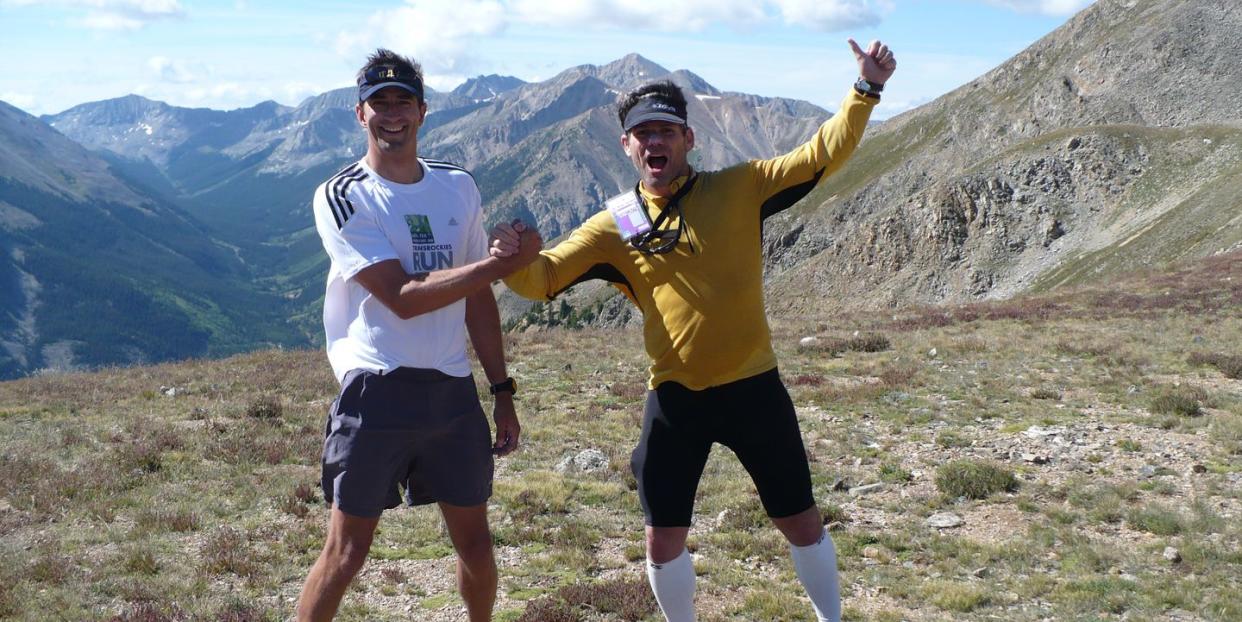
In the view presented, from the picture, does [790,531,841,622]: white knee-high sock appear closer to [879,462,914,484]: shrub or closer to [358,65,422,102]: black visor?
[358,65,422,102]: black visor

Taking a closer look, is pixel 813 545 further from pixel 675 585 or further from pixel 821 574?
pixel 675 585

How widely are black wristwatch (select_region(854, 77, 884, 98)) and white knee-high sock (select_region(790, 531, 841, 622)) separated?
8.85ft

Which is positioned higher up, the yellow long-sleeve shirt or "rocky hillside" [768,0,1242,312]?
"rocky hillside" [768,0,1242,312]

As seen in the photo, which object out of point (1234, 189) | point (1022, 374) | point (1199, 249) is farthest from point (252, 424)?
point (1234, 189)

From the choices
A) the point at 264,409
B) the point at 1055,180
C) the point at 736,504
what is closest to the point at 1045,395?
the point at 736,504

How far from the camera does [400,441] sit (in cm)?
488

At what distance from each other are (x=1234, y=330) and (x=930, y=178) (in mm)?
80730

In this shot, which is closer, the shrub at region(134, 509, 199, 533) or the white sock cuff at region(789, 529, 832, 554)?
the white sock cuff at region(789, 529, 832, 554)

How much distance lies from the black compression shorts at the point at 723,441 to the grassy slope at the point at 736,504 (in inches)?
71.2

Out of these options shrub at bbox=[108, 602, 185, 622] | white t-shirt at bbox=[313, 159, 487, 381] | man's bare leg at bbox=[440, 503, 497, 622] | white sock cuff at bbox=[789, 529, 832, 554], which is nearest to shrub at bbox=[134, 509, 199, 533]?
shrub at bbox=[108, 602, 185, 622]

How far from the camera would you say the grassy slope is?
701 centimetres

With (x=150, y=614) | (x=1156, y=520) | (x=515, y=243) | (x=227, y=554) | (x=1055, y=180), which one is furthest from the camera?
(x=1055, y=180)

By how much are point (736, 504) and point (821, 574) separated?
158 inches

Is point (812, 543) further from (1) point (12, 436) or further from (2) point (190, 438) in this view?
(1) point (12, 436)
